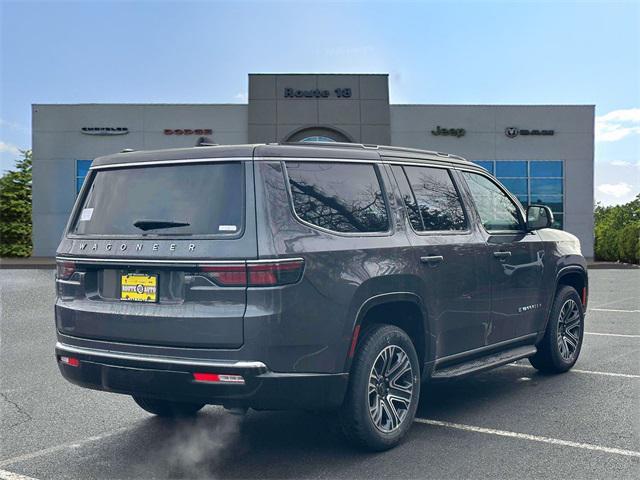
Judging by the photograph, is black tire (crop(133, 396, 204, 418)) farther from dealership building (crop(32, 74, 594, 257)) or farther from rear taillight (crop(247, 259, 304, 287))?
dealership building (crop(32, 74, 594, 257))

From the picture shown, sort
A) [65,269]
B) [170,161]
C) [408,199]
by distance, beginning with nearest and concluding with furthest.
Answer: [170,161] → [65,269] → [408,199]

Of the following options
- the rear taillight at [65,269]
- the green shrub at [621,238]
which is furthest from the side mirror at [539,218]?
the green shrub at [621,238]

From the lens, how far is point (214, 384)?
418cm

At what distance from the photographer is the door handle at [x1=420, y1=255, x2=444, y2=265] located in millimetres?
5178

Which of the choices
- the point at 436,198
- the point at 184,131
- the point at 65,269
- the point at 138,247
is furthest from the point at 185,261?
the point at 184,131

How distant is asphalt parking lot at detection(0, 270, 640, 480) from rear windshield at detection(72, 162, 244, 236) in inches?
57.5

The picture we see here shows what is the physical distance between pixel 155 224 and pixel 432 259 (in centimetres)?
197

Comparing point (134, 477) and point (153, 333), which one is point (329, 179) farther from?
point (134, 477)

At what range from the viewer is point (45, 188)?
3619 cm

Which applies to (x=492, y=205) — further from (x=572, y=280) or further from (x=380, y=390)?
(x=380, y=390)

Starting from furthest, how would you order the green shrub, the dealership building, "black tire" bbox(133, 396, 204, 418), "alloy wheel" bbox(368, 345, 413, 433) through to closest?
1. the dealership building
2. the green shrub
3. "black tire" bbox(133, 396, 204, 418)
4. "alloy wheel" bbox(368, 345, 413, 433)

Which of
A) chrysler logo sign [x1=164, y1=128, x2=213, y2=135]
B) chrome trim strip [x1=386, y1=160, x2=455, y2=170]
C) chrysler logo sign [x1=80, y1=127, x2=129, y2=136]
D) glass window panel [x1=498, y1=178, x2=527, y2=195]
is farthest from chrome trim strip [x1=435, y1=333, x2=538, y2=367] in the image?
chrysler logo sign [x1=80, y1=127, x2=129, y2=136]

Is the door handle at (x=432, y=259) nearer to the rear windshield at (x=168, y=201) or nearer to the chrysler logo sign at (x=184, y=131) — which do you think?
the rear windshield at (x=168, y=201)

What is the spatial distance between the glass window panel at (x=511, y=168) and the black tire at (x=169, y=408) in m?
31.9
